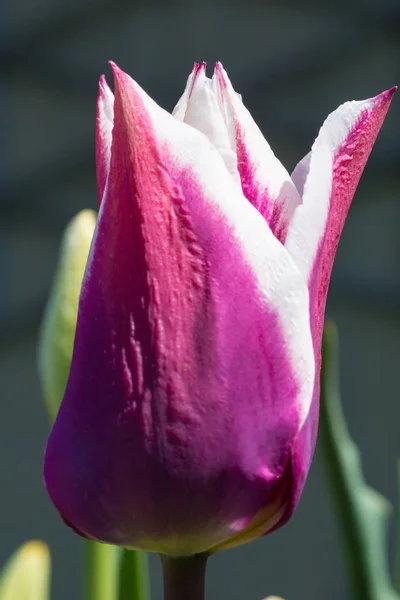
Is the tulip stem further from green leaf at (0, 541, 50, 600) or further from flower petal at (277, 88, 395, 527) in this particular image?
green leaf at (0, 541, 50, 600)

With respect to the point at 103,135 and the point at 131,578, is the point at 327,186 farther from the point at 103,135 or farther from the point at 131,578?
the point at 131,578

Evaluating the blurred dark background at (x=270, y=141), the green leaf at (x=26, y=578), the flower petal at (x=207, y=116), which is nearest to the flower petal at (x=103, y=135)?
the flower petal at (x=207, y=116)

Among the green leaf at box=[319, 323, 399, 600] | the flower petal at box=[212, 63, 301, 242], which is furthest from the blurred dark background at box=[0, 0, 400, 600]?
the flower petal at box=[212, 63, 301, 242]

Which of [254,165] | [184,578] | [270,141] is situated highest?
[270,141]

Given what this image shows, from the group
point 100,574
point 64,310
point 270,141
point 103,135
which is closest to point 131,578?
point 100,574

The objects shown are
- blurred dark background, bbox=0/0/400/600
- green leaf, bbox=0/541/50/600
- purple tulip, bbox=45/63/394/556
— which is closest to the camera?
purple tulip, bbox=45/63/394/556

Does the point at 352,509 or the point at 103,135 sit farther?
the point at 352,509
